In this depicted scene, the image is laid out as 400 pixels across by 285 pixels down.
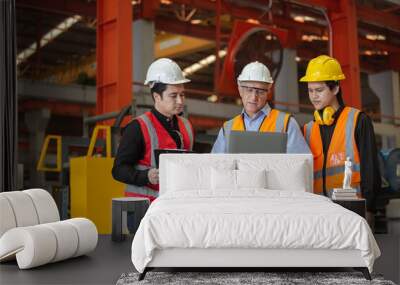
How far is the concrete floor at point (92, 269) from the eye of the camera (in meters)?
3.43

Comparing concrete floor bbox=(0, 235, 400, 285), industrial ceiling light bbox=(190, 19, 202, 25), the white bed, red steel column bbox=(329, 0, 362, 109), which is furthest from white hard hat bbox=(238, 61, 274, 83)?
industrial ceiling light bbox=(190, 19, 202, 25)

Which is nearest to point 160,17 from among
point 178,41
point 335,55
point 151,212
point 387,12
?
point 178,41

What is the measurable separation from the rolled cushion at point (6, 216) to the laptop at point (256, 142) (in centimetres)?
175

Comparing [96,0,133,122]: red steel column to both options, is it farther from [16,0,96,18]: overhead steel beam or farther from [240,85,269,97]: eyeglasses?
[240,85,269,97]: eyeglasses

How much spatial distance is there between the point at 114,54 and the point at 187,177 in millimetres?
5198

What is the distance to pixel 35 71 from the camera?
68.4ft

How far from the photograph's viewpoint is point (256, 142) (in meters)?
4.51

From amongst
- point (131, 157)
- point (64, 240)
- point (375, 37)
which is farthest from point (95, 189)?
point (375, 37)

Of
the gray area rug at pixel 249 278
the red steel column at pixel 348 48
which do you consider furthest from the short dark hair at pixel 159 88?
the red steel column at pixel 348 48

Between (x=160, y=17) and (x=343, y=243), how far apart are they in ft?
40.4

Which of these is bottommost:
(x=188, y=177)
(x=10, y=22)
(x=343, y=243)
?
(x=343, y=243)

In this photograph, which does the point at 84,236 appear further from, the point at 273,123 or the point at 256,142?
the point at 273,123

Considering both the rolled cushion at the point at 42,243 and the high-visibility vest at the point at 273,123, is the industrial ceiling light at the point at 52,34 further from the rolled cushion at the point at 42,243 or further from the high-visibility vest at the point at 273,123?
the rolled cushion at the point at 42,243

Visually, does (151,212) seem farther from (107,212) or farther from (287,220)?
(107,212)
